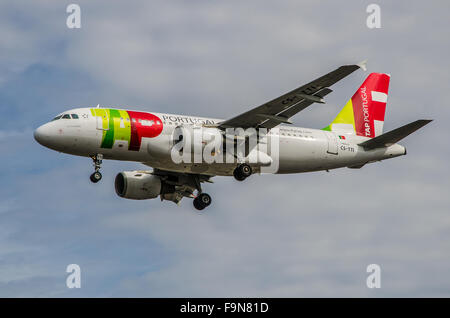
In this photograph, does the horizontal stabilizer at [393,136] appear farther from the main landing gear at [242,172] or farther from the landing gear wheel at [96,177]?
the landing gear wheel at [96,177]

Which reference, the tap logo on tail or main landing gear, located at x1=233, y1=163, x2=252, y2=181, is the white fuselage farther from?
the tap logo on tail

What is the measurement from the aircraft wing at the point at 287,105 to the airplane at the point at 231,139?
53mm

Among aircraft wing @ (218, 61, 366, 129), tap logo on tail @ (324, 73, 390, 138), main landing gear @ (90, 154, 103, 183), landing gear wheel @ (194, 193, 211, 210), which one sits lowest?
landing gear wheel @ (194, 193, 211, 210)

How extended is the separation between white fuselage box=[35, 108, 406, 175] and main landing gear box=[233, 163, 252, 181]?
603 mm

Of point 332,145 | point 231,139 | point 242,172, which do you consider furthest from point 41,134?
point 332,145

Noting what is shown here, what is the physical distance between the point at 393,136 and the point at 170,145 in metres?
13.8

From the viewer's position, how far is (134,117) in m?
49.6

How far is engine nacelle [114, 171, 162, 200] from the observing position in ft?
182

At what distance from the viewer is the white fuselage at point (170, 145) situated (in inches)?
1918

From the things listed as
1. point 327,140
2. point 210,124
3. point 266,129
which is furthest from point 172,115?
point 327,140

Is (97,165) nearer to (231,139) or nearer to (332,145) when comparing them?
(231,139)

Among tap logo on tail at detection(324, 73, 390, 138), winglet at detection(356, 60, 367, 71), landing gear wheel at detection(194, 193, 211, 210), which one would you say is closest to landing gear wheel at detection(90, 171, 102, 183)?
landing gear wheel at detection(194, 193, 211, 210)

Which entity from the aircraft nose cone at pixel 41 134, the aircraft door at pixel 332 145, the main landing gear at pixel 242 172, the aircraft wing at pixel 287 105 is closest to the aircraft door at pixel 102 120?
the aircraft nose cone at pixel 41 134

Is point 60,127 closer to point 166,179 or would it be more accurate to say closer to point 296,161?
point 166,179
